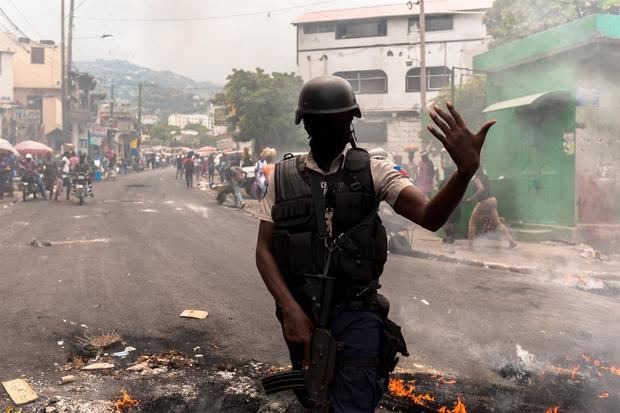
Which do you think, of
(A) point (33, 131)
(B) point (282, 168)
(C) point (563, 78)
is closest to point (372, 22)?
(A) point (33, 131)

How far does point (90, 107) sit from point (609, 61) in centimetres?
4843

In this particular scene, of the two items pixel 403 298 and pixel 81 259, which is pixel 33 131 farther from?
pixel 403 298

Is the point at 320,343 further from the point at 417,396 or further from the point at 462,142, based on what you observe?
the point at 417,396

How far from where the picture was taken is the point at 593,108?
10.6 metres

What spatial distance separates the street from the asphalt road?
0.04 feet

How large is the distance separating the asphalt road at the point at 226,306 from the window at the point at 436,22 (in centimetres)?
2630

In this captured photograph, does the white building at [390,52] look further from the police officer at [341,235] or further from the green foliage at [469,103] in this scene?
the police officer at [341,235]

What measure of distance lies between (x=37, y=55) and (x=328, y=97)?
151 ft

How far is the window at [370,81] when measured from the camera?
32.7 m

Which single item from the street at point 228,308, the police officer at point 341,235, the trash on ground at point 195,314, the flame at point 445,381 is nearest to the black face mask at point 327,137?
the police officer at point 341,235

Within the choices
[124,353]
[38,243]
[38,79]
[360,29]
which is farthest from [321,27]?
[124,353]

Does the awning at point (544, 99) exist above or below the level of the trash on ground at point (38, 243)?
above

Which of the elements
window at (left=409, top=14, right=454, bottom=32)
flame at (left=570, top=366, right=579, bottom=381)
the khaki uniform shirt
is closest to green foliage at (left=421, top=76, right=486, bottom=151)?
window at (left=409, top=14, right=454, bottom=32)

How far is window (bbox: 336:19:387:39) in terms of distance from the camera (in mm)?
33250
